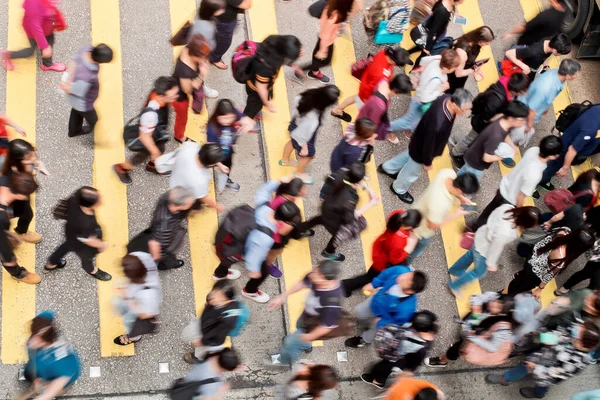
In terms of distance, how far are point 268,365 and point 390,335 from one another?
1.55 meters

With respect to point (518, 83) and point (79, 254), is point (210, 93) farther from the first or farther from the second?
point (518, 83)

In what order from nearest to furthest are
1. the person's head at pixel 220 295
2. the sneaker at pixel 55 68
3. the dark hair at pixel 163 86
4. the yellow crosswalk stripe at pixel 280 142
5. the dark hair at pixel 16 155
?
the person's head at pixel 220 295
the dark hair at pixel 16 155
the dark hair at pixel 163 86
the yellow crosswalk stripe at pixel 280 142
the sneaker at pixel 55 68

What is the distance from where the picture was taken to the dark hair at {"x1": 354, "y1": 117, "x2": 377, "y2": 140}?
7.50 meters

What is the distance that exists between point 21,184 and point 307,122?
306 cm

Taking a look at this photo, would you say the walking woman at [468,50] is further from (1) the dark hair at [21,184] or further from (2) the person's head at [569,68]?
(1) the dark hair at [21,184]

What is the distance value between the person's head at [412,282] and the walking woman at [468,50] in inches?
130

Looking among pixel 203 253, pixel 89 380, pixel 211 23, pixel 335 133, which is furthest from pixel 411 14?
pixel 89 380

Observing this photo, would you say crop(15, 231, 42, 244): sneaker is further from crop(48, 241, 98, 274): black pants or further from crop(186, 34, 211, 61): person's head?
crop(186, 34, 211, 61): person's head

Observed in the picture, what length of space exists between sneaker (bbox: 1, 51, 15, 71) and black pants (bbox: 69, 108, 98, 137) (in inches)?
49.6

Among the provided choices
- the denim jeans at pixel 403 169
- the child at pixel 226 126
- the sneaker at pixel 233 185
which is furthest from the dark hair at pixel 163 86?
the denim jeans at pixel 403 169

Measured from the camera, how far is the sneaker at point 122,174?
324 inches

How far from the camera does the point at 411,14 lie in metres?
9.66

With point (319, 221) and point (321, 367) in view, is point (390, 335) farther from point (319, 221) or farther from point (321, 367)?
point (319, 221)

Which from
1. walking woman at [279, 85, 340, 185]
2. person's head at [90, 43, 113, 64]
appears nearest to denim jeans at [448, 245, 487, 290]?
walking woman at [279, 85, 340, 185]
